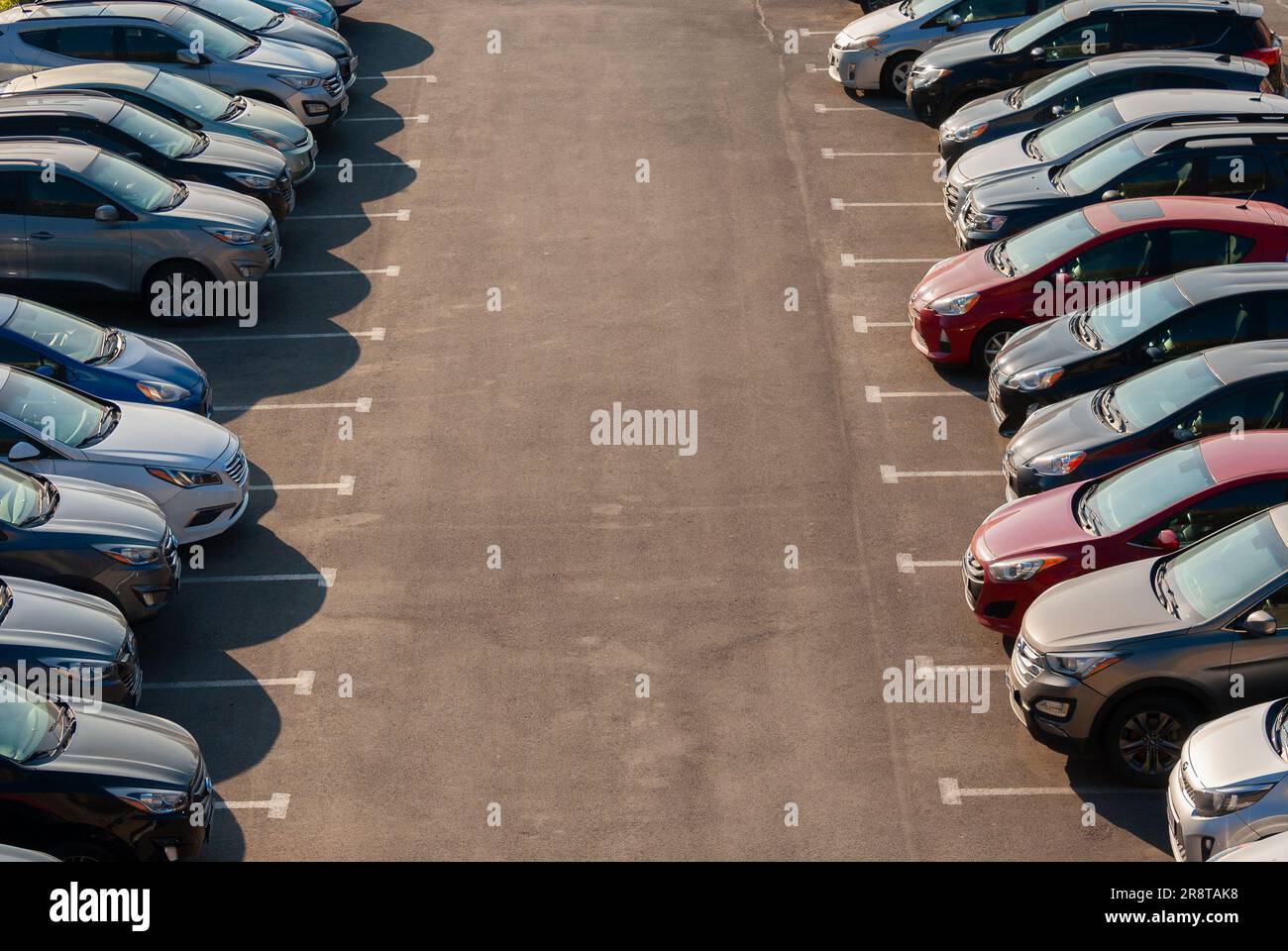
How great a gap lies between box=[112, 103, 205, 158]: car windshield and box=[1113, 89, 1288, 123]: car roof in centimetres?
1074

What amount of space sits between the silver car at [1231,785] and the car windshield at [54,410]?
905 cm

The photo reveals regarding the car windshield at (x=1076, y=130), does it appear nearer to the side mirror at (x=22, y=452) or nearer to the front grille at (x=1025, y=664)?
the front grille at (x=1025, y=664)

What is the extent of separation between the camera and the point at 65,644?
38.3 ft

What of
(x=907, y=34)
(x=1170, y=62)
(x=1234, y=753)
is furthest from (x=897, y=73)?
(x=1234, y=753)

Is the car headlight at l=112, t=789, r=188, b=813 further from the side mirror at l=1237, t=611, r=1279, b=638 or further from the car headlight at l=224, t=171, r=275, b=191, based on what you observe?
the car headlight at l=224, t=171, r=275, b=191

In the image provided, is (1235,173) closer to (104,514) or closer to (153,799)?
(104,514)

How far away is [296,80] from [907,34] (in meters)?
8.45

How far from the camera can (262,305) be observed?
19.0 meters

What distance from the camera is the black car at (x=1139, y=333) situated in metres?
14.7

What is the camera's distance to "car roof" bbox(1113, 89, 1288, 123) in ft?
61.7

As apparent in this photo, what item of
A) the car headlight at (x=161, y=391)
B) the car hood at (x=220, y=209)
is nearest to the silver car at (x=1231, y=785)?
the car headlight at (x=161, y=391)

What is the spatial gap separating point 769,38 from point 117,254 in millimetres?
12193

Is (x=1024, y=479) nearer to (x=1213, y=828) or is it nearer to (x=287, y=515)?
(x=1213, y=828)
